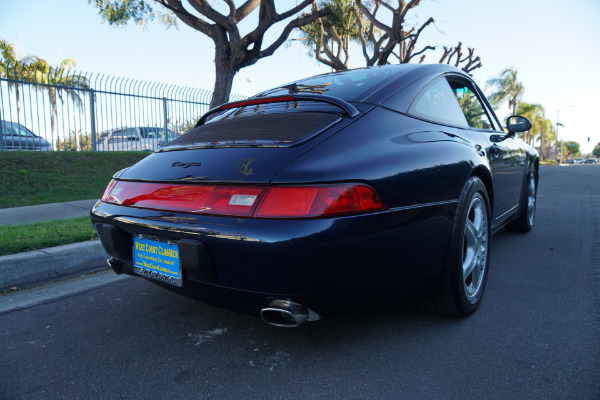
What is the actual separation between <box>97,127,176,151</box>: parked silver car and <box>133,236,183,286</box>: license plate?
31.5ft

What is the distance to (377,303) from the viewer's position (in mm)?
1801

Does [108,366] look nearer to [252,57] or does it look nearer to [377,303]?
[377,303]

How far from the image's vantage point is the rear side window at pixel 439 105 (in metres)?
2.30

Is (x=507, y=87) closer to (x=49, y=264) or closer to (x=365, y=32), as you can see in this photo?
(x=365, y=32)

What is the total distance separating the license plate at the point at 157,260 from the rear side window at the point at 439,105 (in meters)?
1.42

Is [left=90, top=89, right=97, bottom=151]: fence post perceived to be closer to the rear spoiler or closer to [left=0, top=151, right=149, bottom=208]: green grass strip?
[left=0, top=151, right=149, bottom=208]: green grass strip

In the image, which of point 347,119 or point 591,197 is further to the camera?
point 591,197

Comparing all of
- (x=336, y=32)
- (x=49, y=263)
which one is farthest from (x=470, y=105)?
(x=336, y=32)

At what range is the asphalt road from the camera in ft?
5.44

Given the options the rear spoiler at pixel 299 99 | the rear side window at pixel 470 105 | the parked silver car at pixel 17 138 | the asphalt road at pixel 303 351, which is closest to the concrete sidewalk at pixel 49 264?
the asphalt road at pixel 303 351

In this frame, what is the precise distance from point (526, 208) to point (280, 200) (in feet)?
11.7

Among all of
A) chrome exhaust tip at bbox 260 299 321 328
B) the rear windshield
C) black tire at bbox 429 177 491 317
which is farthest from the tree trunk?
chrome exhaust tip at bbox 260 299 321 328

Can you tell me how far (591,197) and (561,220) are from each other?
311 centimetres

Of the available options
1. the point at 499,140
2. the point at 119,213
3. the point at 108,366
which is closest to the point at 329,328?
the point at 108,366
